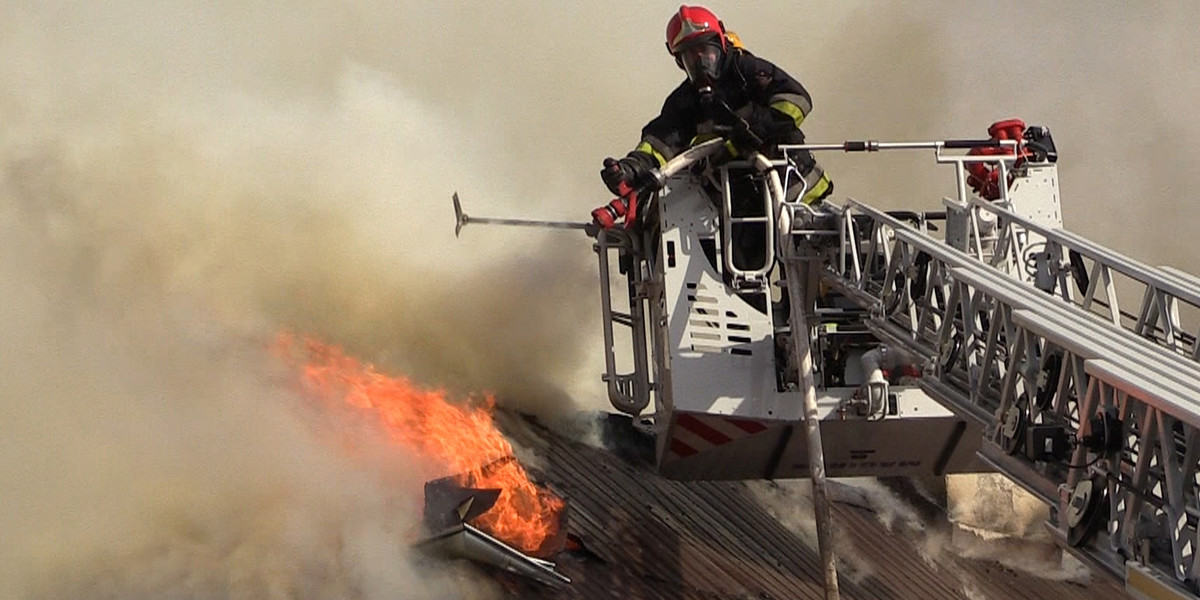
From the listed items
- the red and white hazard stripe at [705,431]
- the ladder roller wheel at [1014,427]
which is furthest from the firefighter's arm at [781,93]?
the ladder roller wheel at [1014,427]

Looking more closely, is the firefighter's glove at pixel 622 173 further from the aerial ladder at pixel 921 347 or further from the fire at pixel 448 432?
the fire at pixel 448 432

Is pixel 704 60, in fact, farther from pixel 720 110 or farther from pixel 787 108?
pixel 787 108

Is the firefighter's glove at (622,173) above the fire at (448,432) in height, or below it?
above

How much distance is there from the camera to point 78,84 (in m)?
13.4

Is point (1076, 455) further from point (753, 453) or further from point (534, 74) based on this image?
point (534, 74)

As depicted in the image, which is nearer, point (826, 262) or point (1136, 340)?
point (1136, 340)

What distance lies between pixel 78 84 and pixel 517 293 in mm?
4105

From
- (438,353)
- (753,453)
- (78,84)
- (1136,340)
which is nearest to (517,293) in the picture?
(438,353)

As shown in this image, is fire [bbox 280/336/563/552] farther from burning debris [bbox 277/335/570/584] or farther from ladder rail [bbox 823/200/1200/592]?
ladder rail [bbox 823/200/1200/592]

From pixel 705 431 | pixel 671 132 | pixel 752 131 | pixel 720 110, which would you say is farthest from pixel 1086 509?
pixel 671 132

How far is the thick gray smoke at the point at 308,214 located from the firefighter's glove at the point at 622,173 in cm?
255

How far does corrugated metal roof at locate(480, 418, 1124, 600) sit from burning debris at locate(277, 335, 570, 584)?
0.86 ft

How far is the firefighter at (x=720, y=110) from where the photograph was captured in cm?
1204

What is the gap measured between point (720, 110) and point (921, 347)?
3008mm
